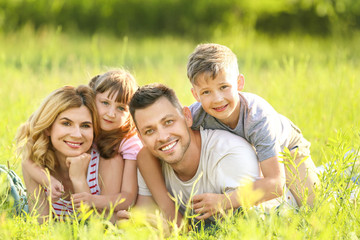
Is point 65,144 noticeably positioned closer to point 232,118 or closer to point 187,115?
point 187,115

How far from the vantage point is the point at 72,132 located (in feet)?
11.2

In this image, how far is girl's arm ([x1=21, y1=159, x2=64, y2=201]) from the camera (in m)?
3.25

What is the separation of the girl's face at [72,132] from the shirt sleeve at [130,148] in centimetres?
25

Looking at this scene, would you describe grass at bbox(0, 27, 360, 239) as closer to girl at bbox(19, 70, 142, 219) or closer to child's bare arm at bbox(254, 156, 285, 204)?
child's bare arm at bbox(254, 156, 285, 204)

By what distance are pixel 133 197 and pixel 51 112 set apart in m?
0.83

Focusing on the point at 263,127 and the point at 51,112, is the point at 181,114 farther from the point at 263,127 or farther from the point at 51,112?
the point at 51,112

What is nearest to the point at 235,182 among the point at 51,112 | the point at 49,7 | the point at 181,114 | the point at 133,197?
the point at 181,114

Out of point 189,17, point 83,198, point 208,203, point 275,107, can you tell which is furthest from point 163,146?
point 189,17

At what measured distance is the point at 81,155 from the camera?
3.40 meters

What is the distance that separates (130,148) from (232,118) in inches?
31.8

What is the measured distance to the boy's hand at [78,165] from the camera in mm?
3363

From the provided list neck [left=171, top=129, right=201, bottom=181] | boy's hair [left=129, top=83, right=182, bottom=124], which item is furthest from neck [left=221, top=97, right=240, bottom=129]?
boy's hair [left=129, top=83, right=182, bottom=124]

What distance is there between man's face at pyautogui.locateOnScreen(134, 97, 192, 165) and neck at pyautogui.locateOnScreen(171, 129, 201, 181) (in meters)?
0.05

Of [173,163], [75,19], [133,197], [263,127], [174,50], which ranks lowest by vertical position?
[133,197]
